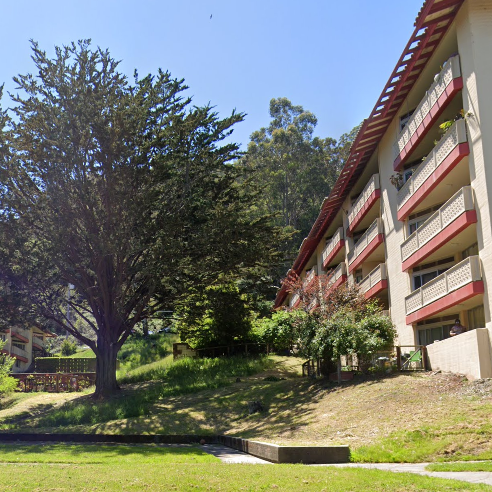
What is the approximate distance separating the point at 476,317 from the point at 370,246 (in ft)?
30.2

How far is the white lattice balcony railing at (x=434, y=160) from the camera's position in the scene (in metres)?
20.4

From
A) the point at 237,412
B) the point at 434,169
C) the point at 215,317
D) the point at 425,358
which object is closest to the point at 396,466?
the point at 425,358

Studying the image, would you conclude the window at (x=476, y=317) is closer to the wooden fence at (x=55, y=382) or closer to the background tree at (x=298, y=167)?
the wooden fence at (x=55, y=382)

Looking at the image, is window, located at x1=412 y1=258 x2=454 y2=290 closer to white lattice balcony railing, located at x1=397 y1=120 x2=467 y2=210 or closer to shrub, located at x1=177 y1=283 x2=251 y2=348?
white lattice balcony railing, located at x1=397 y1=120 x2=467 y2=210

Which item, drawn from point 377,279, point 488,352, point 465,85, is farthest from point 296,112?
point 488,352

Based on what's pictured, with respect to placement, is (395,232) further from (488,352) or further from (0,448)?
(0,448)

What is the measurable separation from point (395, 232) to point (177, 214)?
32.4 ft

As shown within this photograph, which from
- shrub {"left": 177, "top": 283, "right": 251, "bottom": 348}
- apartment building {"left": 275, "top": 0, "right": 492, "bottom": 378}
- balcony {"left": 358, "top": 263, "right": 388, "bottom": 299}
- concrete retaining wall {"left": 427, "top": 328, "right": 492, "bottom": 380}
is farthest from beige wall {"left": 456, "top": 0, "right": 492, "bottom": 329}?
shrub {"left": 177, "top": 283, "right": 251, "bottom": 348}

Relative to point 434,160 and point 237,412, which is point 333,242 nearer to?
point 434,160

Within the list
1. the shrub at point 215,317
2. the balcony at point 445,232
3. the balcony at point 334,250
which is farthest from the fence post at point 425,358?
the balcony at point 334,250

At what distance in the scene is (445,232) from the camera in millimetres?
21531

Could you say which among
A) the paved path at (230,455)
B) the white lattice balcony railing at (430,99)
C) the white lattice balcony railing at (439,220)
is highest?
the white lattice balcony railing at (430,99)

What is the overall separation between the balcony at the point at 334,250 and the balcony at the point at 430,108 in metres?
11.1

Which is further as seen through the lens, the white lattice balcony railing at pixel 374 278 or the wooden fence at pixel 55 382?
the wooden fence at pixel 55 382
